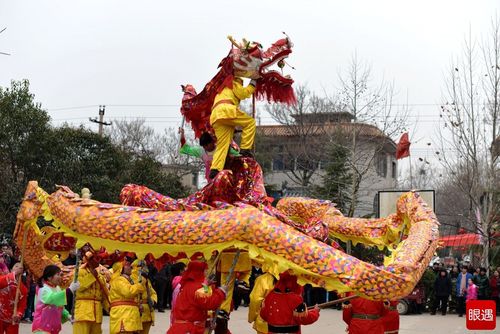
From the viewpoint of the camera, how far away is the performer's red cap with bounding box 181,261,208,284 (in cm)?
745

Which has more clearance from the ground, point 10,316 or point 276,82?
point 276,82

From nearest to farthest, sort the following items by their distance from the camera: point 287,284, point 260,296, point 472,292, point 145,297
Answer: point 287,284, point 260,296, point 145,297, point 472,292

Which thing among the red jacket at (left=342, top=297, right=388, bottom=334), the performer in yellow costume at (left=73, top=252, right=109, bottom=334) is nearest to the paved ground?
the performer in yellow costume at (left=73, top=252, right=109, bottom=334)

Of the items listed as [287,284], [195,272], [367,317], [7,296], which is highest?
[195,272]

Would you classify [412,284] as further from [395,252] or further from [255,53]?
[255,53]

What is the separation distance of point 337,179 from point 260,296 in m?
16.3

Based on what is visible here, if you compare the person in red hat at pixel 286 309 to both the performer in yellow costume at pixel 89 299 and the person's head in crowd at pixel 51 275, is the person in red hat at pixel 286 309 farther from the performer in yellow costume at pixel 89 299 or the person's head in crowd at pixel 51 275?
the performer in yellow costume at pixel 89 299

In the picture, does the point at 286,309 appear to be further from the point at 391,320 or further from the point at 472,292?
the point at 472,292

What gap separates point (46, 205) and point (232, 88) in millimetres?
2433

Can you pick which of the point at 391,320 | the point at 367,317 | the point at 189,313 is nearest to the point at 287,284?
the point at 189,313

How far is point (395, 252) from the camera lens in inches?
273

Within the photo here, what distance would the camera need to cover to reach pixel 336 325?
16.5 metres

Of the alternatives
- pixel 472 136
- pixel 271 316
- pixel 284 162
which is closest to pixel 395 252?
pixel 271 316

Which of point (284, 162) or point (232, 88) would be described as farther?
point (284, 162)
